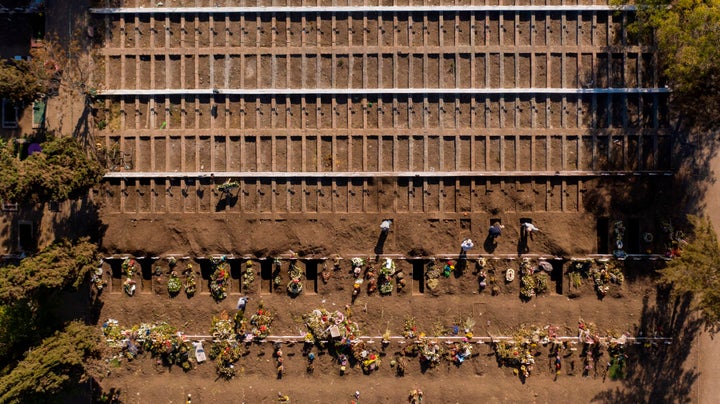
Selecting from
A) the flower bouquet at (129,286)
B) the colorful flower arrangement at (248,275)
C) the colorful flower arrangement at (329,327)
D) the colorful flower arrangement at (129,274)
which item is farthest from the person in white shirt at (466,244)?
the flower bouquet at (129,286)

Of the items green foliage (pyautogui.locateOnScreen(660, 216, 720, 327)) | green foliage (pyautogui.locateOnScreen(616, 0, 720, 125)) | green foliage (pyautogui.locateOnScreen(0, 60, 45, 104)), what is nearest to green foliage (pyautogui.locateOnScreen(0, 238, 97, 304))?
green foliage (pyautogui.locateOnScreen(0, 60, 45, 104))

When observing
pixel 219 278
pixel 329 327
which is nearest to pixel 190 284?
pixel 219 278

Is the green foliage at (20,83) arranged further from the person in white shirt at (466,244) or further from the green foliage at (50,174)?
the person in white shirt at (466,244)

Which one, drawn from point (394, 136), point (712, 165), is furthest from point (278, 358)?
point (712, 165)

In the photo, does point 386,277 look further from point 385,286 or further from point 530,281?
point 530,281

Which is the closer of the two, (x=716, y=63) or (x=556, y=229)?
(x=716, y=63)

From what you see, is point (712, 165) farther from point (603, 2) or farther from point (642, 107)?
point (603, 2)
